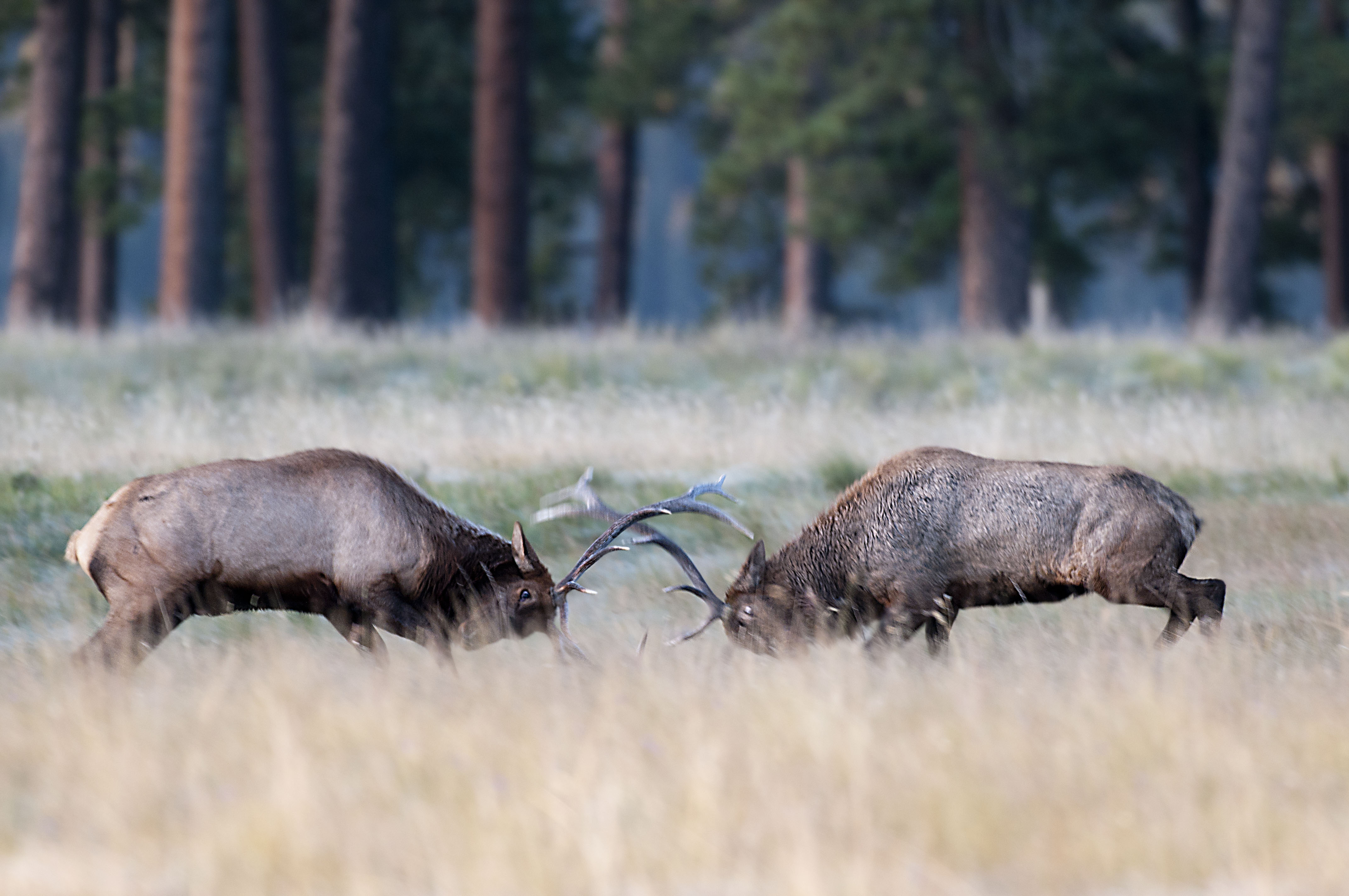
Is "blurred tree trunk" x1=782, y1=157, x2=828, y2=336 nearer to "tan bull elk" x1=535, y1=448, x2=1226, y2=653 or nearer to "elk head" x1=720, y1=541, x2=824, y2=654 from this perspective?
"tan bull elk" x1=535, y1=448, x2=1226, y2=653

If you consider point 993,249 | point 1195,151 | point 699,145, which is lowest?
point 993,249

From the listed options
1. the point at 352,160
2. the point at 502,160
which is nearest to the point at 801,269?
the point at 502,160

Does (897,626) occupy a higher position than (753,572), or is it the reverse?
(753,572)

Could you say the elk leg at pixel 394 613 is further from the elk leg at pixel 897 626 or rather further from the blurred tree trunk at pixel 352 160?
the blurred tree trunk at pixel 352 160

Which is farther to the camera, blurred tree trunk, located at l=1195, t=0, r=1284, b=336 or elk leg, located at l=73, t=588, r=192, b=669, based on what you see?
blurred tree trunk, located at l=1195, t=0, r=1284, b=336

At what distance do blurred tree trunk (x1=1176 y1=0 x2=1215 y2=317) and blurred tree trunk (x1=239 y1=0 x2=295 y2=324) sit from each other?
1383 cm

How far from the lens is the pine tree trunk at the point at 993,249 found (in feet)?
81.6

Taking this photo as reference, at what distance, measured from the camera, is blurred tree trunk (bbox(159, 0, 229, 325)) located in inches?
924

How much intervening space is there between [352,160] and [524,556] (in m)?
16.8

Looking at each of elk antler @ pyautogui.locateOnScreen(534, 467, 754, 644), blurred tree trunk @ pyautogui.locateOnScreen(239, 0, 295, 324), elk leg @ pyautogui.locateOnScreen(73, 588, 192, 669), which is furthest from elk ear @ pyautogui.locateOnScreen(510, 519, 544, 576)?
blurred tree trunk @ pyautogui.locateOnScreen(239, 0, 295, 324)

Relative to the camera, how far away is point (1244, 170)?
23.9 meters

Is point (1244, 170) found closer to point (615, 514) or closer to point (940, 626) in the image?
point (940, 626)

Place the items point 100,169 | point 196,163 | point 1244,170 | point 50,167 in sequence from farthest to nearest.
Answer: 1. point 100,169
2. point 50,167
3. point 1244,170
4. point 196,163

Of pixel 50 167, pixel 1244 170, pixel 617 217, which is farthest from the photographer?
pixel 617 217
